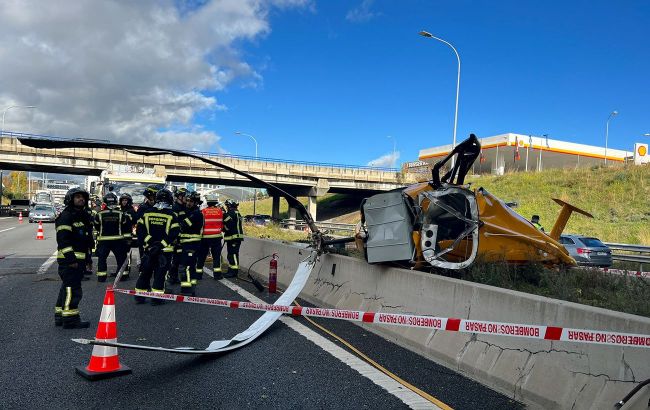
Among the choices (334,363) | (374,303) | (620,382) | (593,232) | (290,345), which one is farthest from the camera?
(593,232)

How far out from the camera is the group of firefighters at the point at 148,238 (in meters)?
6.62

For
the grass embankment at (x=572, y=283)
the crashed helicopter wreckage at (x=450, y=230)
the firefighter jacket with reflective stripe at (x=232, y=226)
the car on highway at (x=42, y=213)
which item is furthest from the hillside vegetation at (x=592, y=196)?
the car on highway at (x=42, y=213)

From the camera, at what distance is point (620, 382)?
136 inches

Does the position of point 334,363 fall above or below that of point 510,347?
below

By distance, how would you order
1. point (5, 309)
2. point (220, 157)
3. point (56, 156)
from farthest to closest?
point (220, 157), point (56, 156), point (5, 309)

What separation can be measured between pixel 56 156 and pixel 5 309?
125 ft

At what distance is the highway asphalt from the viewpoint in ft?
13.6

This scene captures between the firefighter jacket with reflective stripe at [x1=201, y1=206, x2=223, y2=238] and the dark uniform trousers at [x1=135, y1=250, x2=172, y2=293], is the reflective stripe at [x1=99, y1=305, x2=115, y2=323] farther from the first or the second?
the firefighter jacket with reflective stripe at [x1=201, y1=206, x2=223, y2=238]

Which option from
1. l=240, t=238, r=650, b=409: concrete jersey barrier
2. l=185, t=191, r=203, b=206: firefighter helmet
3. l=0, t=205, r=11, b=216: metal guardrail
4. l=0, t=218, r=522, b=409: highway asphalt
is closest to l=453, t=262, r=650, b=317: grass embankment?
l=240, t=238, r=650, b=409: concrete jersey barrier

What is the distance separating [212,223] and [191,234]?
1.41 metres

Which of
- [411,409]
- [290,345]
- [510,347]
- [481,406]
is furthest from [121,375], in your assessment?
[510,347]

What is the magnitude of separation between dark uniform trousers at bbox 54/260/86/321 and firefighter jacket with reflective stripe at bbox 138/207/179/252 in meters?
1.68

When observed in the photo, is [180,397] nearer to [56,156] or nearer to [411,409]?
[411,409]

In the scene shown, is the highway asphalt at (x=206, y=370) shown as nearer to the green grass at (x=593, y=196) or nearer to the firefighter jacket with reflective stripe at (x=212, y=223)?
the firefighter jacket with reflective stripe at (x=212, y=223)
